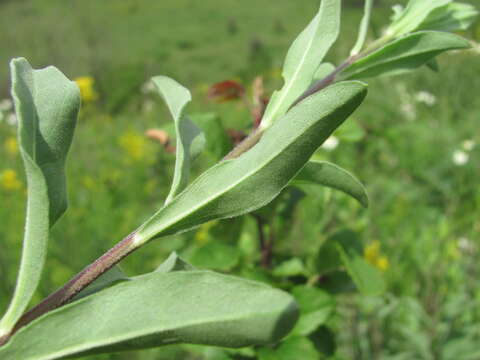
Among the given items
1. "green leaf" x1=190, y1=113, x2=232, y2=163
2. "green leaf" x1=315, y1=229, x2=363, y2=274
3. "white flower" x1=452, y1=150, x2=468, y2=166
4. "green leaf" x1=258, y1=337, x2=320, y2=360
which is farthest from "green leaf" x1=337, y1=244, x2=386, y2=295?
"white flower" x1=452, y1=150, x2=468, y2=166

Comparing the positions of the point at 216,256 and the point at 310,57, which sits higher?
the point at 310,57

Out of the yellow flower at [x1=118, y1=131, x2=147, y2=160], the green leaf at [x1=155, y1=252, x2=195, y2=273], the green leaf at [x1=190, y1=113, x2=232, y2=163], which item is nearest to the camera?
the green leaf at [x1=155, y1=252, x2=195, y2=273]

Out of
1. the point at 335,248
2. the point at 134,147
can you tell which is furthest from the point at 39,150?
the point at 134,147

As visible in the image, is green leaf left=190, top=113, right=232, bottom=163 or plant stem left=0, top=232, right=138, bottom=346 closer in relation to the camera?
plant stem left=0, top=232, right=138, bottom=346

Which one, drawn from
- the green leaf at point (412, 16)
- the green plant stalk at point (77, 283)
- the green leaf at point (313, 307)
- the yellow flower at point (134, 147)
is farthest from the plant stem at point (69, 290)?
the yellow flower at point (134, 147)

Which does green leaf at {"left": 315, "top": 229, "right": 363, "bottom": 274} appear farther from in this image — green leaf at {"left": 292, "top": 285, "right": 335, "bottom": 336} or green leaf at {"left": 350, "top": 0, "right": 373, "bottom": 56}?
green leaf at {"left": 350, "top": 0, "right": 373, "bottom": 56}

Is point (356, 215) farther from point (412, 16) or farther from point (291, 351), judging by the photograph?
point (412, 16)

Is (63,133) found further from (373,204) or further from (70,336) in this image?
(373,204)

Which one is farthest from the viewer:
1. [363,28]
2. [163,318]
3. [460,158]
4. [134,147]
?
[134,147]
